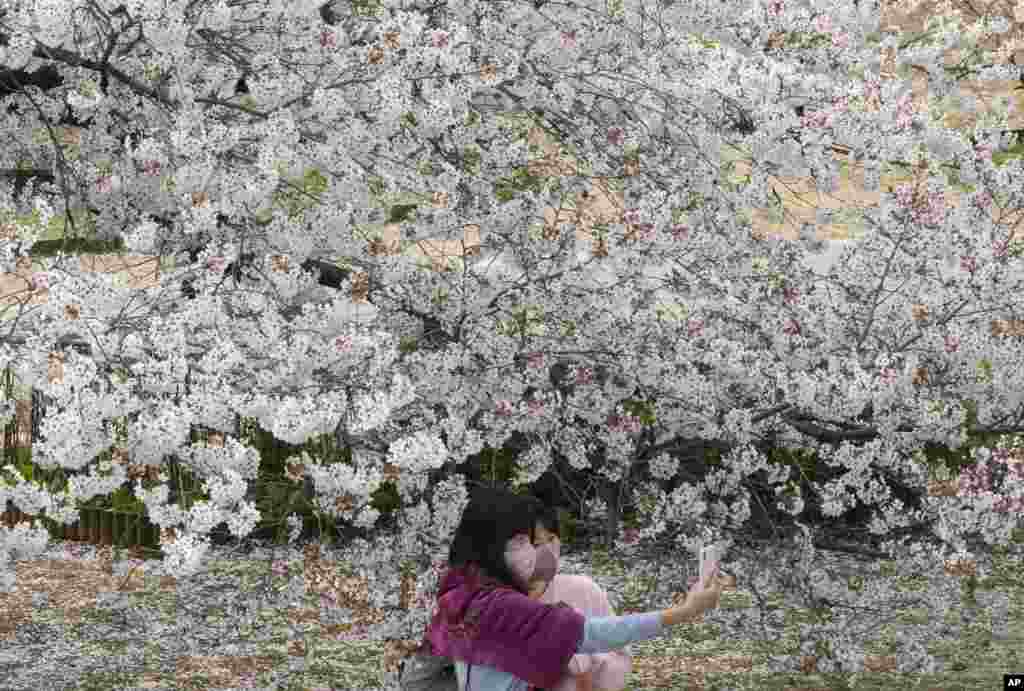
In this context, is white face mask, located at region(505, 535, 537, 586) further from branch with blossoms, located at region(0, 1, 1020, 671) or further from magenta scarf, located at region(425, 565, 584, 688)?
branch with blossoms, located at region(0, 1, 1020, 671)

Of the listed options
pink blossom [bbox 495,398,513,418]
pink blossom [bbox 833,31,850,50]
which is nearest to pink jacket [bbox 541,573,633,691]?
pink blossom [bbox 495,398,513,418]

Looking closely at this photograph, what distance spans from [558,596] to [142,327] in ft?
6.14

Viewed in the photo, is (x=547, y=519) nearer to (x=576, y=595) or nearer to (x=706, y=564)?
(x=576, y=595)

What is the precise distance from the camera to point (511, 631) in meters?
3.28

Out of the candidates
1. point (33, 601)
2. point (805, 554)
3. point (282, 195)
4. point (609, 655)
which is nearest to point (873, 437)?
point (805, 554)

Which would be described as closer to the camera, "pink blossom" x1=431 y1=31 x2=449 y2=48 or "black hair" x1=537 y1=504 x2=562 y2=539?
"black hair" x1=537 y1=504 x2=562 y2=539

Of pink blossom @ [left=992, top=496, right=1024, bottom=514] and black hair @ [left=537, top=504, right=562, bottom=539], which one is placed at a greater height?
black hair @ [left=537, top=504, right=562, bottom=539]

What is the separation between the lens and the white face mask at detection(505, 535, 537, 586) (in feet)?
11.0

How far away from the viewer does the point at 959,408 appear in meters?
5.79

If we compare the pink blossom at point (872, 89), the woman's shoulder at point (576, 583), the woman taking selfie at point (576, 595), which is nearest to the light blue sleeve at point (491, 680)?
the woman taking selfie at point (576, 595)

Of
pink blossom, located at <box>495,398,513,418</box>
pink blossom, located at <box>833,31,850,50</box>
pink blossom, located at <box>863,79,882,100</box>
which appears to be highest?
pink blossom, located at <box>833,31,850,50</box>

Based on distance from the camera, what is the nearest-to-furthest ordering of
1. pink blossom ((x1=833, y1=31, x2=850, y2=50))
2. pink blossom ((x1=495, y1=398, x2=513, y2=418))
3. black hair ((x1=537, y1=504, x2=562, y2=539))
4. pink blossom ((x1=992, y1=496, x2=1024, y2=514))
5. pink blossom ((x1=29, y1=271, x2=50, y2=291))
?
black hair ((x1=537, y1=504, x2=562, y2=539))
pink blossom ((x1=29, y1=271, x2=50, y2=291))
pink blossom ((x1=992, y1=496, x2=1024, y2=514))
pink blossom ((x1=495, y1=398, x2=513, y2=418))
pink blossom ((x1=833, y1=31, x2=850, y2=50))

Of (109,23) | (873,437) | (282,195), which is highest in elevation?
(109,23)

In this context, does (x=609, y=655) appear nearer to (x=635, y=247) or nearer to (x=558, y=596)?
(x=558, y=596)
